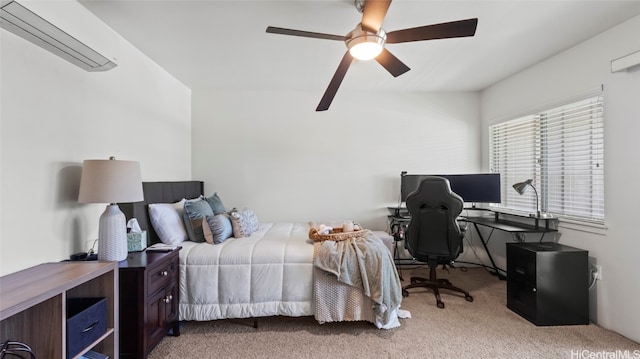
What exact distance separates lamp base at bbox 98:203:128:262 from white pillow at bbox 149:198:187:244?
59 cm

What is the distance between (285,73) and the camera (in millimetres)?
3254

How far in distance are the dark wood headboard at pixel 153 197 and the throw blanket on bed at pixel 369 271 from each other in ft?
5.15

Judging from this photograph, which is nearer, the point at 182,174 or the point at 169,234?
the point at 169,234

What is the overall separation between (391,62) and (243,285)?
7.21 ft

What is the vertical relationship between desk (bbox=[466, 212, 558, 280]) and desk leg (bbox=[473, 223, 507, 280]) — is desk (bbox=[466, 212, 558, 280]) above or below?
above

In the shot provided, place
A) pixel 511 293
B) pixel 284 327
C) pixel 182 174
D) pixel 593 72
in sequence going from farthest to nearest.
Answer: pixel 182 174, pixel 511 293, pixel 593 72, pixel 284 327

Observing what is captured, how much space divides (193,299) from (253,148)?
7.16ft

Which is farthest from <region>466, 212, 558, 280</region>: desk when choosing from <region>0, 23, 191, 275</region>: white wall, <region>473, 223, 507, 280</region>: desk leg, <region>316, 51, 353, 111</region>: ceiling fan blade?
<region>0, 23, 191, 275</region>: white wall

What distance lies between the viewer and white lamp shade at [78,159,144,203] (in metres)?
1.75

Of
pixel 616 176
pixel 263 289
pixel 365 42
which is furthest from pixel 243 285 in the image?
pixel 616 176

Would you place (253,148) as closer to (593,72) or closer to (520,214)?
(520,214)

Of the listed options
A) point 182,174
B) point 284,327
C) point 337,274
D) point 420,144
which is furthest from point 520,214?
point 182,174

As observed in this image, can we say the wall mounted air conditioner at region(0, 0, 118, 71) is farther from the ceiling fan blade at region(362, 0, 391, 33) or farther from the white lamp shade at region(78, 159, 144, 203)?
the ceiling fan blade at region(362, 0, 391, 33)

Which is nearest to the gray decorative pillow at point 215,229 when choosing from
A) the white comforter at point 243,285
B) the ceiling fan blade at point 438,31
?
the white comforter at point 243,285
